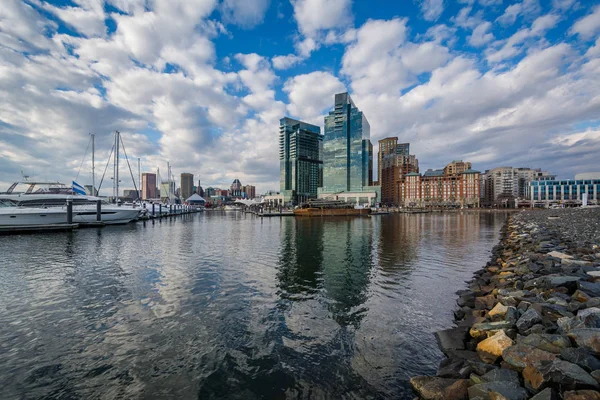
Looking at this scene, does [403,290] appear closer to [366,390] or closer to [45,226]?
[366,390]

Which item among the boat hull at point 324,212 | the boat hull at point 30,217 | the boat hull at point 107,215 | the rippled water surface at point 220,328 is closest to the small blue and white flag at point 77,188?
the boat hull at point 107,215

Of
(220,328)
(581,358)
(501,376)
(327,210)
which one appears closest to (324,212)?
(327,210)

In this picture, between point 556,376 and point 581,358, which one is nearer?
point 556,376

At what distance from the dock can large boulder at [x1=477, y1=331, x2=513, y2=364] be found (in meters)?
59.6

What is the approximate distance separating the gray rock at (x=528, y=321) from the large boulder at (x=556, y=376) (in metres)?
2.38

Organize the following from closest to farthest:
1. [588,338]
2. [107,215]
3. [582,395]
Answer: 1. [582,395]
2. [588,338]
3. [107,215]

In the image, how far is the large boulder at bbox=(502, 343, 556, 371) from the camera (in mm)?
6078

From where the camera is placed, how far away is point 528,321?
8.00m

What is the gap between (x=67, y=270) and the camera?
19438 mm

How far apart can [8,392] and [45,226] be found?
51.5 metres

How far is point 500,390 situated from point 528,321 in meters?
3.86

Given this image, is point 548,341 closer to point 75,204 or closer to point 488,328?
point 488,328

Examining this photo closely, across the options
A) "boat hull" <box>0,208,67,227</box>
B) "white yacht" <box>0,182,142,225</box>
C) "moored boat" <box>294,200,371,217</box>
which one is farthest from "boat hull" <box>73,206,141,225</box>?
"moored boat" <box>294,200,371,217</box>

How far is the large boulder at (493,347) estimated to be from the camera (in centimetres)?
725
